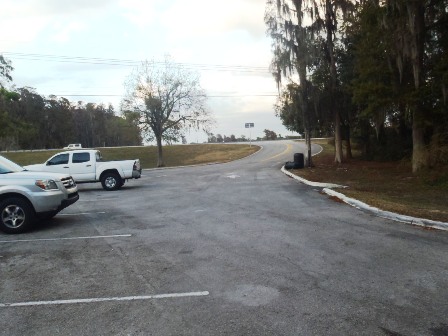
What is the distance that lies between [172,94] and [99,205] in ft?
104

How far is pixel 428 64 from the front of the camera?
63.6ft

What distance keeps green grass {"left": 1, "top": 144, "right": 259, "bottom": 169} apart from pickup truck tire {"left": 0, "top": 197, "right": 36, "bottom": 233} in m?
35.0

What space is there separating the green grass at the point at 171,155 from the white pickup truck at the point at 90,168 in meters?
25.6

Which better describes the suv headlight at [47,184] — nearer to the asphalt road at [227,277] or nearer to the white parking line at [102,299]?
the asphalt road at [227,277]

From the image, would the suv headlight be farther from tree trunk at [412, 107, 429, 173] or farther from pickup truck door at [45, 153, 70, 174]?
tree trunk at [412, 107, 429, 173]

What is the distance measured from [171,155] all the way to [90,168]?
33.6 meters

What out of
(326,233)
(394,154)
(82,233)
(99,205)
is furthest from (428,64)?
(82,233)

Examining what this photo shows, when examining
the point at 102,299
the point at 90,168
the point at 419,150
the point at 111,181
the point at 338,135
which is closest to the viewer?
the point at 102,299

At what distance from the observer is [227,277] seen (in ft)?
17.1

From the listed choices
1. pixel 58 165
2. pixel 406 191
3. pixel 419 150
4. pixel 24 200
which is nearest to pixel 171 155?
pixel 58 165

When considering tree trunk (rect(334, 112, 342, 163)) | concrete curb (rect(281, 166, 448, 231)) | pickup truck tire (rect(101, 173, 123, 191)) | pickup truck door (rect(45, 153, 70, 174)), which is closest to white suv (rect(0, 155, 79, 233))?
concrete curb (rect(281, 166, 448, 231))

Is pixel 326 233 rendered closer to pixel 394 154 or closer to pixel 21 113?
pixel 394 154

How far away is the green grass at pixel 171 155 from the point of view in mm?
45781

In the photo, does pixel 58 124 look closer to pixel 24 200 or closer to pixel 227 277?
pixel 24 200
